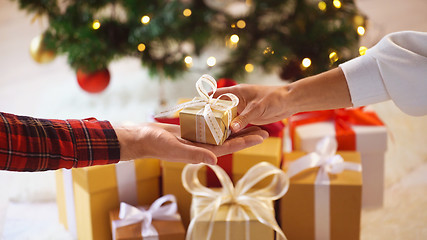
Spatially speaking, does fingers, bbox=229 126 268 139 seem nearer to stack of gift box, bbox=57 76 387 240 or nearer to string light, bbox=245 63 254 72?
stack of gift box, bbox=57 76 387 240

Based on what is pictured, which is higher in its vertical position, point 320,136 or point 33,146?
point 33,146

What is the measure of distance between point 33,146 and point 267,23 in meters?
1.11

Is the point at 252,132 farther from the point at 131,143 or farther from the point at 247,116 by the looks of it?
the point at 131,143

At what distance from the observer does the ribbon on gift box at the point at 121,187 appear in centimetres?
141

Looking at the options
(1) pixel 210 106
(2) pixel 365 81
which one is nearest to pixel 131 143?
(1) pixel 210 106

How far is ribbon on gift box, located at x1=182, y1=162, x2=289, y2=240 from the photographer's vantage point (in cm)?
127

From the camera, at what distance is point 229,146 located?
112 centimetres

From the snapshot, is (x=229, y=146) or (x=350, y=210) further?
(x=350, y=210)

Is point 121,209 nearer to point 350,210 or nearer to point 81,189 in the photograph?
point 81,189

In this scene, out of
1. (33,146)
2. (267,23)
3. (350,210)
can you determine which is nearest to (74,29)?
(267,23)

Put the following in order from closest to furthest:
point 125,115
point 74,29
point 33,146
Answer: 1. point 33,146
2. point 74,29
3. point 125,115

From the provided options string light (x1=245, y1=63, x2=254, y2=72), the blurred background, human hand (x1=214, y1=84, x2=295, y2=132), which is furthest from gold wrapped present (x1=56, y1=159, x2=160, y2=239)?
string light (x1=245, y1=63, x2=254, y2=72)

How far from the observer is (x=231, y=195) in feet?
4.34

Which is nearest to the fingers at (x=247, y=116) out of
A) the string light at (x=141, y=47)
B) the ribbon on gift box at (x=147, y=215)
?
the ribbon on gift box at (x=147, y=215)
